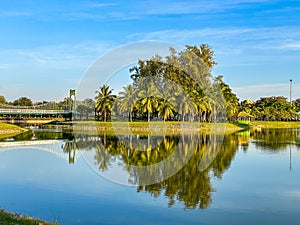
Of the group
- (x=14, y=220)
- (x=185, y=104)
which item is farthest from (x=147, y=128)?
(x=14, y=220)

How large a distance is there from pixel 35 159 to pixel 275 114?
7891cm

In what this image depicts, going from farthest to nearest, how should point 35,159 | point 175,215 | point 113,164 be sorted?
point 35,159 < point 113,164 < point 175,215

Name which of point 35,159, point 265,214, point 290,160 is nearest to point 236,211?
point 265,214

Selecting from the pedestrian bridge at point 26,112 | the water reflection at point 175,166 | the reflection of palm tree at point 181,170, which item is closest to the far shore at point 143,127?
the pedestrian bridge at point 26,112

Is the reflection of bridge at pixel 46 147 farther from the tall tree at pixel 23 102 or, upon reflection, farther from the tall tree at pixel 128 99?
the tall tree at pixel 23 102

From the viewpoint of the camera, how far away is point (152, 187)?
16516mm

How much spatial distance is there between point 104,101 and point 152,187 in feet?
177

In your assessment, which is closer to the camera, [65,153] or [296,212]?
[296,212]

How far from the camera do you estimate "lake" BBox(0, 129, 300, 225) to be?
12352mm

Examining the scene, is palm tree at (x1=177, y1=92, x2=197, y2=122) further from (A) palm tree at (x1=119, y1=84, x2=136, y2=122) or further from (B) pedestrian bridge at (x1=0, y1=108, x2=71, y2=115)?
(B) pedestrian bridge at (x1=0, y1=108, x2=71, y2=115)

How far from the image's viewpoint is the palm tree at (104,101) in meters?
68.9

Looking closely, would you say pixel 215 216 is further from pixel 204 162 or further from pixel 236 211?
pixel 204 162

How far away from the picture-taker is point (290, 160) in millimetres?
25938

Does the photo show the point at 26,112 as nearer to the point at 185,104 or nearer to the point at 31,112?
the point at 31,112
